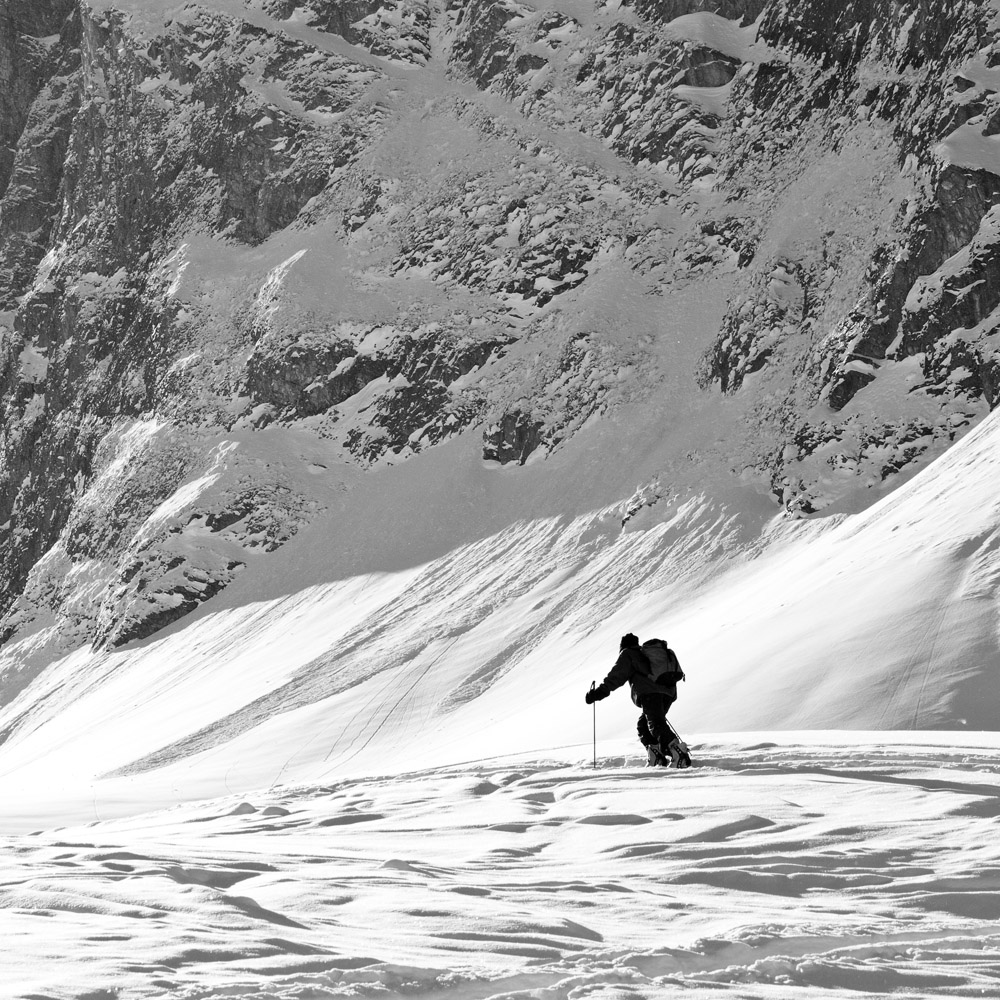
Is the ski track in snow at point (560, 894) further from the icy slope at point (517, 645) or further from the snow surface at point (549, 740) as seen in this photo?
the icy slope at point (517, 645)

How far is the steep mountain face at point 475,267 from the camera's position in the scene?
41375mm

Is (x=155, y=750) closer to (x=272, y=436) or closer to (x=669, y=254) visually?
(x=272, y=436)

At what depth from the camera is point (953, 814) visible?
6824 millimetres

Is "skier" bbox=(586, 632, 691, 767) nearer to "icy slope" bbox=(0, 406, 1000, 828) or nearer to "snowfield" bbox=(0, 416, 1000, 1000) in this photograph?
"snowfield" bbox=(0, 416, 1000, 1000)

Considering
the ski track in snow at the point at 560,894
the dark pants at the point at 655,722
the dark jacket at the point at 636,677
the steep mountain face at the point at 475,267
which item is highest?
the steep mountain face at the point at 475,267

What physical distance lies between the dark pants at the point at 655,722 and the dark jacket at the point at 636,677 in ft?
0.13

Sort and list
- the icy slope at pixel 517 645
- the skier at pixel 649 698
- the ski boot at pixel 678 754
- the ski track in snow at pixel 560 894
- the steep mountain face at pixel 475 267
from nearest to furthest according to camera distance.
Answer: the ski track in snow at pixel 560 894, the ski boot at pixel 678 754, the skier at pixel 649 698, the icy slope at pixel 517 645, the steep mountain face at pixel 475 267

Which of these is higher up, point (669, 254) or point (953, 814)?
point (669, 254)

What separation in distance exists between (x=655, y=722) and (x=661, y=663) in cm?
49

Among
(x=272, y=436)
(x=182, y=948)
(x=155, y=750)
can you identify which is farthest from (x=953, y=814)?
(x=272, y=436)

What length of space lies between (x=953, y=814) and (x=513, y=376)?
142ft

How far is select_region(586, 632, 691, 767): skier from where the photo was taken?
32.2 feet

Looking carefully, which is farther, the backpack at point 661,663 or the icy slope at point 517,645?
the icy slope at point 517,645

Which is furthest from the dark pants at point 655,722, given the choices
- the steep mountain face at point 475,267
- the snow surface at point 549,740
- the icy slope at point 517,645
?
the steep mountain face at point 475,267
